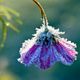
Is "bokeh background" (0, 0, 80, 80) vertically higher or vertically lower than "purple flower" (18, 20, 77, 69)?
higher

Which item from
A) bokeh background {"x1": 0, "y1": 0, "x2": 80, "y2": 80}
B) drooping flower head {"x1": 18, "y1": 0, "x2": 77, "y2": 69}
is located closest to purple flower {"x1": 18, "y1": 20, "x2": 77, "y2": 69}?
drooping flower head {"x1": 18, "y1": 0, "x2": 77, "y2": 69}

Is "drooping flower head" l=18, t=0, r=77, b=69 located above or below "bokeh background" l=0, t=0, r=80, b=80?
below

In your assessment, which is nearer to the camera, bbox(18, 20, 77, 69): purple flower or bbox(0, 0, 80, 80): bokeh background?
bbox(18, 20, 77, 69): purple flower

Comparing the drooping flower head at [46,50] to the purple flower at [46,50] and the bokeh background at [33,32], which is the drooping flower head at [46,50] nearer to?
the purple flower at [46,50]

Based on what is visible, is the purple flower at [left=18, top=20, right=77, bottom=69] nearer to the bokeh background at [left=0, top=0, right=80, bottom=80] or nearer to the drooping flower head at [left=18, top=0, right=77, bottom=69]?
the drooping flower head at [left=18, top=0, right=77, bottom=69]

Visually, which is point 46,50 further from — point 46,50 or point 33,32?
point 33,32

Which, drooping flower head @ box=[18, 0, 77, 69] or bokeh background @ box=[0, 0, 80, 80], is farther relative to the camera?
bokeh background @ box=[0, 0, 80, 80]

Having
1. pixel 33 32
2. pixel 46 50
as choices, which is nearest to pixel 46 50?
pixel 46 50
